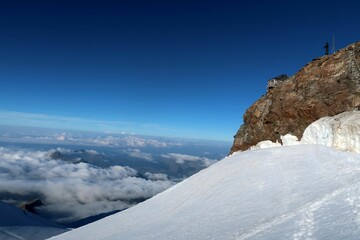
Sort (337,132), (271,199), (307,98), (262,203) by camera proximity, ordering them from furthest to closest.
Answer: (307,98), (337,132), (271,199), (262,203)

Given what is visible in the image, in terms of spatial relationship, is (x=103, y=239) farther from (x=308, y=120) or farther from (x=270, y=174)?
(x=308, y=120)

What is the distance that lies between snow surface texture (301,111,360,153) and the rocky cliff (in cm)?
196

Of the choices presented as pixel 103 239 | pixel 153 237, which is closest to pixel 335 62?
pixel 153 237

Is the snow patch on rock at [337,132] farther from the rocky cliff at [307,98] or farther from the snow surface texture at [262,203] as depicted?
the rocky cliff at [307,98]

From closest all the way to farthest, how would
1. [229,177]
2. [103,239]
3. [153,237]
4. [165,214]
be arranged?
[153,237] < [103,239] < [165,214] < [229,177]

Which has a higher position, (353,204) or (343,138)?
(343,138)

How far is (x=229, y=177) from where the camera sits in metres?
23.5

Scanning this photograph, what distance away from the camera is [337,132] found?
2091 centimetres

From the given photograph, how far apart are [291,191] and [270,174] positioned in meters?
4.71

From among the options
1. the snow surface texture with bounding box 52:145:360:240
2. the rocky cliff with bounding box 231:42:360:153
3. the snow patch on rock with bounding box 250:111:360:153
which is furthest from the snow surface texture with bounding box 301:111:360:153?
the rocky cliff with bounding box 231:42:360:153

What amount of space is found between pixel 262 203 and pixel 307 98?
1607cm

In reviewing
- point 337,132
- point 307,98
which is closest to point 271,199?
point 337,132

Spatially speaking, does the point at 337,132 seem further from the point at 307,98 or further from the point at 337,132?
the point at 307,98

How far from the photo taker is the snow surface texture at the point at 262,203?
34.3 ft
